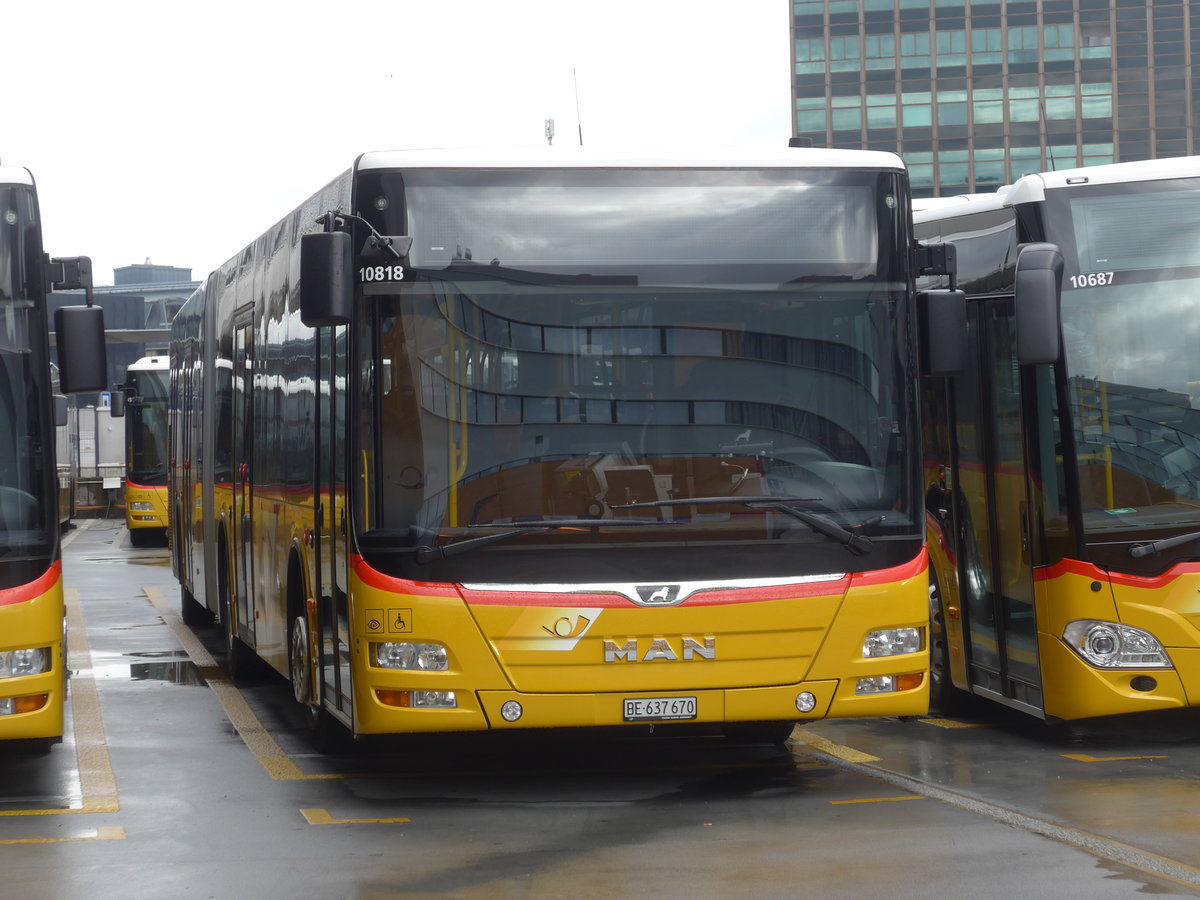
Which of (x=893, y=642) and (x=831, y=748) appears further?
(x=831, y=748)

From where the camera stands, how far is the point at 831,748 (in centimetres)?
1012

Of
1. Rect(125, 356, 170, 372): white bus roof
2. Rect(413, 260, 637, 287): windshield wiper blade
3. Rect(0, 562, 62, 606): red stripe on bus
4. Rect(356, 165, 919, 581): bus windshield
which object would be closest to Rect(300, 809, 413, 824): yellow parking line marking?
Rect(356, 165, 919, 581): bus windshield

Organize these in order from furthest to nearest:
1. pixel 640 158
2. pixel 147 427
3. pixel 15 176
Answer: pixel 147 427 → pixel 15 176 → pixel 640 158

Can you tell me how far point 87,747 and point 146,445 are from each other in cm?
2708

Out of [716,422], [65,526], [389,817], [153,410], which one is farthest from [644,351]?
[65,526]

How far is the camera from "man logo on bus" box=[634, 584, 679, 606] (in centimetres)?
819

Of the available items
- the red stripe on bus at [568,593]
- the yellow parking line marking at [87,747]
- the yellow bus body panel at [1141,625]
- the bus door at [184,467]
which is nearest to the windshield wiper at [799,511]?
the red stripe on bus at [568,593]

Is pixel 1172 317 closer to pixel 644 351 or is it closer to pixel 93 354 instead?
pixel 644 351

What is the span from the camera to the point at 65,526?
4350cm

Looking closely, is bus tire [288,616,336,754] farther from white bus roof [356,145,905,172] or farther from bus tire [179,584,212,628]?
bus tire [179,584,212,628]

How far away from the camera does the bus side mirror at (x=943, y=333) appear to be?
873 cm

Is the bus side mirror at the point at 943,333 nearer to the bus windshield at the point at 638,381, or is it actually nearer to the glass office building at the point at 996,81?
the bus windshield at the point at 638,381

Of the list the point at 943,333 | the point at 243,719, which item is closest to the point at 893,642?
the point at 943,333

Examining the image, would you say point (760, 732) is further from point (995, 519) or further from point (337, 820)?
point (337, 820)
